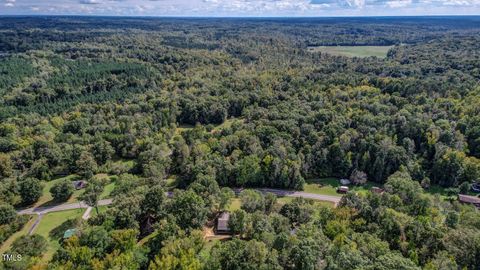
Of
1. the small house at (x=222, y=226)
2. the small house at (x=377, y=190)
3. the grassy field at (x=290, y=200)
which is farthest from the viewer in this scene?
the small house at (x=377, y=190)

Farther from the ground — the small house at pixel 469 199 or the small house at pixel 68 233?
the small house at pixel 469 199

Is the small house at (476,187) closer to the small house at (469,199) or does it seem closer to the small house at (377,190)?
the small house at (469,199)

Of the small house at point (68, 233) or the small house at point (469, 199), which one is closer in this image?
the small house at point (68, 233)

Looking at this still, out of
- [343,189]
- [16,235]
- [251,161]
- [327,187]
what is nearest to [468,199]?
[343,189]

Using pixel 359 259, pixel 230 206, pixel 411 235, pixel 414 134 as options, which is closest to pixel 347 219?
pixel 411 235

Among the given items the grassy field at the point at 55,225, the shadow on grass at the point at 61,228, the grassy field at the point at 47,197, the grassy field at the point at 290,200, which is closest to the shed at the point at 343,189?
the grassy field at the point at 290,200
